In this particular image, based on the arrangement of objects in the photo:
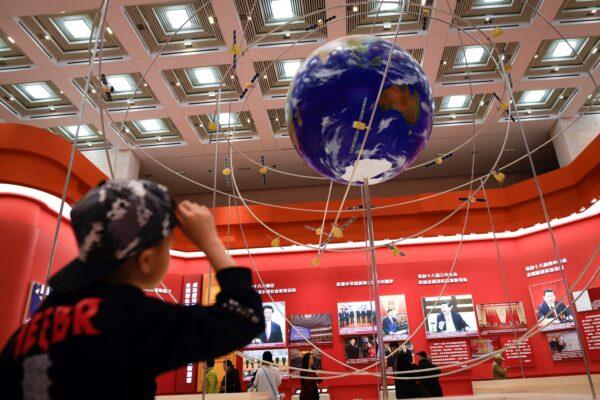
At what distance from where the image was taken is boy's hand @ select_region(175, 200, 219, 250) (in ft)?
2.97

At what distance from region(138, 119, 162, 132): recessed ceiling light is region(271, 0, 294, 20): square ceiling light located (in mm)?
4490

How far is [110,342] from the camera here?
0.72 meters

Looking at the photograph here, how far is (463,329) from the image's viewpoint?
9.54 metres

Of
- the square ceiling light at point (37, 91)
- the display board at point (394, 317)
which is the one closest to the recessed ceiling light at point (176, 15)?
the square ceiling light at point (37, 91)

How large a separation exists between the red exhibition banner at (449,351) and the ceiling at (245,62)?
4.92 m

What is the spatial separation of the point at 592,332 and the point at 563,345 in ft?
2.16

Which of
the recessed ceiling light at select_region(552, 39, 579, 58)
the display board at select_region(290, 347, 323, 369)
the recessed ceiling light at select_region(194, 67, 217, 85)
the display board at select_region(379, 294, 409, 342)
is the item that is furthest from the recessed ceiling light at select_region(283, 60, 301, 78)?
the display board at select_region(290, 347, 323, 369)

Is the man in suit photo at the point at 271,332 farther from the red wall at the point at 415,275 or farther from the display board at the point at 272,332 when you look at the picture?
the red wall at the point at 415,275

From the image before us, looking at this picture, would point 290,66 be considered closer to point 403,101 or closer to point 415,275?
point 415,275

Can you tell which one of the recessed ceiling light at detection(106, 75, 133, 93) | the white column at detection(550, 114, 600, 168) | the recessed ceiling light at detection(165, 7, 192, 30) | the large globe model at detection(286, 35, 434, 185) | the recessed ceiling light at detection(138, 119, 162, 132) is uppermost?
the recessed ceiling light at detection(165, 7, 192, 30)

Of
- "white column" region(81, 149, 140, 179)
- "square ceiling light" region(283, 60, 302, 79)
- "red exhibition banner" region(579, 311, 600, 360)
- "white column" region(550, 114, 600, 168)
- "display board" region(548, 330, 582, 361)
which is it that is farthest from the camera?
"white column" region(81, 149, 140, 179)

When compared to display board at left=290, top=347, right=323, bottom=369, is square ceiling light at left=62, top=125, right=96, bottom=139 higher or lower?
higher

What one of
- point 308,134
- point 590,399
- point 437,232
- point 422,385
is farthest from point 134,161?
point 590,399

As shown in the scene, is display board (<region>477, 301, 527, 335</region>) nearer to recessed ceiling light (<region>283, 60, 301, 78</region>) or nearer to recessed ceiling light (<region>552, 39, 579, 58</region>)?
recessed ceiling light (<region>552, 39, 579, 58</region>)
